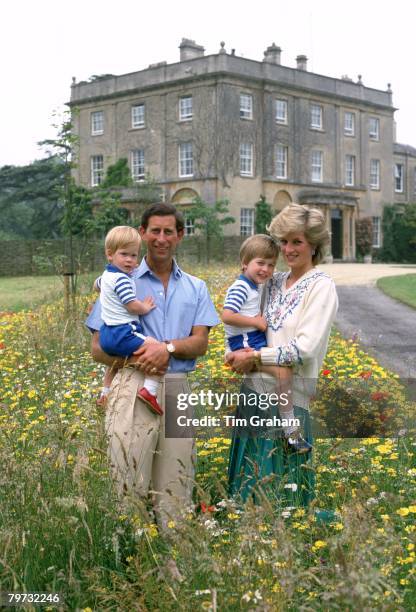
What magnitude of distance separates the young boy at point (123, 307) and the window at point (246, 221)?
119 feet

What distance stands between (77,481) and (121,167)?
3924cm

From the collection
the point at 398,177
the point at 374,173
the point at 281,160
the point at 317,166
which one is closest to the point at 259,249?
the point at 281,160

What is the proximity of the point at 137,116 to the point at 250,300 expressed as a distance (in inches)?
1582

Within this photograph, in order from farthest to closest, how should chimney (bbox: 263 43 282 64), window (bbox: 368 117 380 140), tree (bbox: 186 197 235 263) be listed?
window (bbox: 368 117 380 140)
chimney (bbox: 263 43 282 64)
tree (bbox: 186 197 235 263)

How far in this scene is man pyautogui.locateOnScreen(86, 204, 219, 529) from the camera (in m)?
3.97

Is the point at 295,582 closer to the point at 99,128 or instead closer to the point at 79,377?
the point at 79,377

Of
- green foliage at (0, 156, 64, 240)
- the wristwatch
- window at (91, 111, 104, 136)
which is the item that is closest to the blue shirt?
the wristwatch

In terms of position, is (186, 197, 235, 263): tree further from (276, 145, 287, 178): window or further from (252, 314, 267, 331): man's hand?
(252, 314, 267, 331): man's hand

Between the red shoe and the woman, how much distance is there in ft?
1.38

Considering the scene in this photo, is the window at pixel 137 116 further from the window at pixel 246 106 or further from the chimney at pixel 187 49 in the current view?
the window at pixel 246 106

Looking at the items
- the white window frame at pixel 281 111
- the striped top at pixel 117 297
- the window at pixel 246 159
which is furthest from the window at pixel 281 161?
the striped top at pixel 117 297

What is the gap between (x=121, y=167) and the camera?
41.4 meters

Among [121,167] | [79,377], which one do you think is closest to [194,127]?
[121,167]

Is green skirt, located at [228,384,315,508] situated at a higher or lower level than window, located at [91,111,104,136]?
lower
